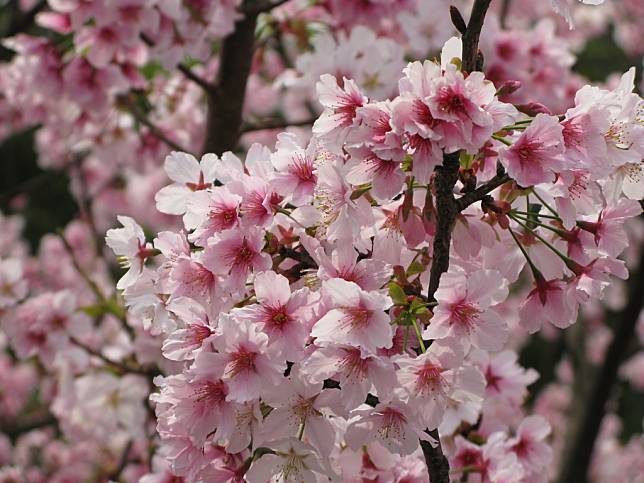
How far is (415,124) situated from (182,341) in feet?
1.41

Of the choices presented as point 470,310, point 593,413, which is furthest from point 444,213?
point 593,413

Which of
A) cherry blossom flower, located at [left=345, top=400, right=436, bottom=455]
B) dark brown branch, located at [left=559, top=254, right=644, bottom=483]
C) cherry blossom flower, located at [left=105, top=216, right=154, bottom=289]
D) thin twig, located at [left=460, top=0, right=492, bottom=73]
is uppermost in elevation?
thin twig, located at [left=460, top=0, right=492, bottom=73]

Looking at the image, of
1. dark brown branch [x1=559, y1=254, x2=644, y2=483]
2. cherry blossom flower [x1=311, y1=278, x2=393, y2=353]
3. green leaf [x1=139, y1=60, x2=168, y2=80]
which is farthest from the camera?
dark brown branch [x1=559, y1=254, x2=644, y2=483]

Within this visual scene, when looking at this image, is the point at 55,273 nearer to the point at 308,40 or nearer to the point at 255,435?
the point at 308,40

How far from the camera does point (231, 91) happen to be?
242 centimetres

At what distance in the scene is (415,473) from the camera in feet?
4.54

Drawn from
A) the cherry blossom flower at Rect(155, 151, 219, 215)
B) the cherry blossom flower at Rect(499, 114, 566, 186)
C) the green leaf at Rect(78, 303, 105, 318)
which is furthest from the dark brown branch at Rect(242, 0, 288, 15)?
the cherry blossom flower at Rect(499, 114, 566, 186)

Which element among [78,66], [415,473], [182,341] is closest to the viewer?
[182,341]

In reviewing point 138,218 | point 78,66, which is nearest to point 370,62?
point 78,66

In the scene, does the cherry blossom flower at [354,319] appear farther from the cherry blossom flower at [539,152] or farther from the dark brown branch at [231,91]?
the dark brown branch at [231,91]

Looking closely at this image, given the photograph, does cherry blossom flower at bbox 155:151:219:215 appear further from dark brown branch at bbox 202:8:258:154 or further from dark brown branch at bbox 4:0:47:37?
dark brown branch at bbox 4:0:47:37

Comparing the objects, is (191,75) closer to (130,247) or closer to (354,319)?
(130,247)

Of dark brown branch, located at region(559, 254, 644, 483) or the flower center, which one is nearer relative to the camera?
the flower center

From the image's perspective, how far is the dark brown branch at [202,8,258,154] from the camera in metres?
2.41
